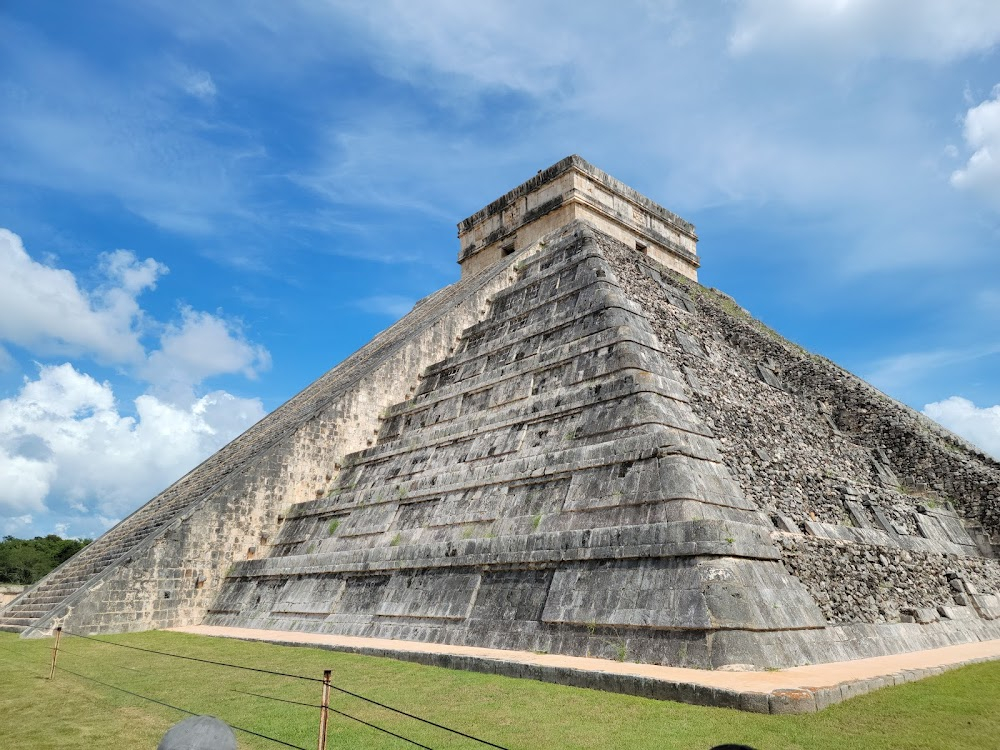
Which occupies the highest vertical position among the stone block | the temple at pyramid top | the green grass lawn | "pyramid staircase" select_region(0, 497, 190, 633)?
the temple at pyramid top

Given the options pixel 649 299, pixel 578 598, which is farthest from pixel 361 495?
pixel 649 299

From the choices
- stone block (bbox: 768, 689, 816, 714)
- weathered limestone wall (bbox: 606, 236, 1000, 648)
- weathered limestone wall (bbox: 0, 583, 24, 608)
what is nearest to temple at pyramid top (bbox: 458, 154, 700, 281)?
weathered limestone wall (bbox: 606, 236, 1000, 648)

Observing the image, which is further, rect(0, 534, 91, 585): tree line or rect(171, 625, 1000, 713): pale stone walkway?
rect(0, 534, 91, 585): tree line

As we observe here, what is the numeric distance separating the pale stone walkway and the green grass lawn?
0.33 feet

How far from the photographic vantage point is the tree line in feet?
118

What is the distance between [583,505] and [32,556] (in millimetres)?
40589

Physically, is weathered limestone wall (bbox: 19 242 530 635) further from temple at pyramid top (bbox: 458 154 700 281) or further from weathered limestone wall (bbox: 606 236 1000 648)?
weathered limestone wall (bbox: 606 236 1000 648)

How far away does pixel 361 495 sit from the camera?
36.8 ft

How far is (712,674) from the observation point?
213 inches

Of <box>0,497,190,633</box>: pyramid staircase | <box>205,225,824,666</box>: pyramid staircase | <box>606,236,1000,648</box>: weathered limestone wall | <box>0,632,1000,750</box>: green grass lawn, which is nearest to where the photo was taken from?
<box>0,632,1000,750</box>: green grass lawn

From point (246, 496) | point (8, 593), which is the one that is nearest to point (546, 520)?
point (246, 496)

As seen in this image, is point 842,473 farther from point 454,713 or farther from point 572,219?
point 572,219

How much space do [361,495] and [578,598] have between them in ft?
17.4

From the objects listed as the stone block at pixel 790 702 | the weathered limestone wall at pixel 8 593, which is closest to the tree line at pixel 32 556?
the weathered limestone wall at pixel 8 593
